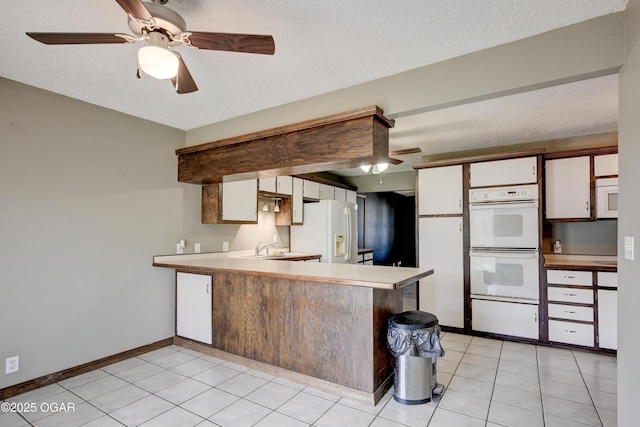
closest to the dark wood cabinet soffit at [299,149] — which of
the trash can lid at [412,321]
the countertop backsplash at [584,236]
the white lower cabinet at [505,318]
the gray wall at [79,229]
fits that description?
the gray wall at [79,229]

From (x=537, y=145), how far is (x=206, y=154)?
4067 mm

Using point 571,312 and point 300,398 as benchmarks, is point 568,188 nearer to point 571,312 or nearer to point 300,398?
point 571,312

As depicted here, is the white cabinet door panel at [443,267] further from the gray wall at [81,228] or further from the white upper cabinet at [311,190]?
the gray wall at [81,228]

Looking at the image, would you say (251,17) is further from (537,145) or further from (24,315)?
(537,145)

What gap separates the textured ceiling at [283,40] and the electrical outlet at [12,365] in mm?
2141

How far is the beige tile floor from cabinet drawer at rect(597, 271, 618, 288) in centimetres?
73

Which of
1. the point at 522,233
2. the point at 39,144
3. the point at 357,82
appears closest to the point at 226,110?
the point at 357,82

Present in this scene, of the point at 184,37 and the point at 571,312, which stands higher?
the point at 184,37

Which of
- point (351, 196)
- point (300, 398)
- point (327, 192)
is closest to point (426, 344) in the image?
point (300, 398)

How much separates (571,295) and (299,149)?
3.26 m

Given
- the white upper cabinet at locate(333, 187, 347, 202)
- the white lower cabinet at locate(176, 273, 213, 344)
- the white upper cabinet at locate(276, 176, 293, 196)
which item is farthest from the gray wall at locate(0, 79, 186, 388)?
the white upper cabinet at locate(333, 187, 347, 202)

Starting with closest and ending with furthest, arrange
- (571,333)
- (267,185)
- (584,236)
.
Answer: (571,333) < (584,236) < (267,185)

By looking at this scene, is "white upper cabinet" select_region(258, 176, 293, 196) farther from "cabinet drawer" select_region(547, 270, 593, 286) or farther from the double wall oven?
"cabinet drawer" select_region(547, 270, 593, 286)

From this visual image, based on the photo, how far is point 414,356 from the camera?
2.41 m
